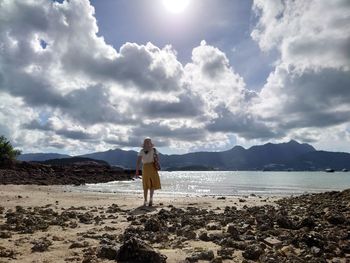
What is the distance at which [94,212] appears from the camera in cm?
1409

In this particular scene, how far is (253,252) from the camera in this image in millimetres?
6992

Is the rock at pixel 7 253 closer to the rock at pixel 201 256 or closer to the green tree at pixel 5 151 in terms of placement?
the rock at pixel 201 256

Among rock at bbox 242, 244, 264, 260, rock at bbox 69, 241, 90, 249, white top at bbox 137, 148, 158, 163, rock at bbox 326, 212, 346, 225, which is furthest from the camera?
white top at bbox 137, 148, 158, 163

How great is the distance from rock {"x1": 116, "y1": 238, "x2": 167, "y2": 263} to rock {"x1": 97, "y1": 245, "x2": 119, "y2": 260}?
0.82 ft

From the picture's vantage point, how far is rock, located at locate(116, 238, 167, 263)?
6.27 meters

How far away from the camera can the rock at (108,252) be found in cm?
671

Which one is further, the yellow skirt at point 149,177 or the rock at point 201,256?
the yellow skirt at point 149,177

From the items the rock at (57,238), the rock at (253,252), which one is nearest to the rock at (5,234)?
the rock at (57,238)

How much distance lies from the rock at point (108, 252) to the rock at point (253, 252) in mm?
2330

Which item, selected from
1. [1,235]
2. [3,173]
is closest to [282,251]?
[1,235]

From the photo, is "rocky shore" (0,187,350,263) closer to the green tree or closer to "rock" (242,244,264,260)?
"rock" (242,244,264,260)

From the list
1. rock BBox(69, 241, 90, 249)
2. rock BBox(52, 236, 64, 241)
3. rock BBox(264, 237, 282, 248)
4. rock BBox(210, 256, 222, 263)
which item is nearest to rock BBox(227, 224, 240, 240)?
rock BBox(264, 237, 282, 248)

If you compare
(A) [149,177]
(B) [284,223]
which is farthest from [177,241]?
(A) [149,177]

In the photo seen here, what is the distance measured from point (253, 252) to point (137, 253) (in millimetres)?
2160
